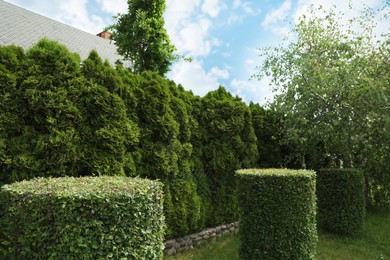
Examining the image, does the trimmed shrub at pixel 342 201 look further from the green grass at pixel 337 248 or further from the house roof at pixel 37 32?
the house roof at pixel 37 32

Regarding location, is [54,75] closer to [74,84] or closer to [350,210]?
[74,84]

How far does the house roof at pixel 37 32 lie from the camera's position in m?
13.1

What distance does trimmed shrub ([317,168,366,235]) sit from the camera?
7578 mm

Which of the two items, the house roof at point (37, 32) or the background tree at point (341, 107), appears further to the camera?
the house roof at point (37, 32)

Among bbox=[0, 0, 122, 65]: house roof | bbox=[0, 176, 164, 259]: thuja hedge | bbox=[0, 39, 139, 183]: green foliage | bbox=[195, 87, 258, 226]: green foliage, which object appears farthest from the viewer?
bbox=[0, 0, 122, 65]: house roof

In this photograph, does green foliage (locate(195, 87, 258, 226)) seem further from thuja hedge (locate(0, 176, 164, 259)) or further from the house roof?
the house roof

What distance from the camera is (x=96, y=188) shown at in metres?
2.99

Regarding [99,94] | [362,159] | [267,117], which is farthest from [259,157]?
[99,94]

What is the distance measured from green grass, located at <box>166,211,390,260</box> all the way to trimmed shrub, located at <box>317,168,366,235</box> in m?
0.26

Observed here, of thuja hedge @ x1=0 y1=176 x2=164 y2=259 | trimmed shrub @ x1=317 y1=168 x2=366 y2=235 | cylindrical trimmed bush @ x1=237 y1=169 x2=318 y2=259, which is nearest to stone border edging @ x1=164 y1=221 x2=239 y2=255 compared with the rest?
cylindrical trimmed bush @ x1=237 y1=169 x2=318 y2=259

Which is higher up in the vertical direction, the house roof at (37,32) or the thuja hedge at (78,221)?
the house roof at (37,32)

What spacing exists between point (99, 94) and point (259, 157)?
5.59 meters

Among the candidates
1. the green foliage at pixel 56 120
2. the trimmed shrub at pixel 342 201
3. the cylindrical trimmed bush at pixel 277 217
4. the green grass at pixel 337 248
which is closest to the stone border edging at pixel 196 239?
the green grass at pixel 337 248

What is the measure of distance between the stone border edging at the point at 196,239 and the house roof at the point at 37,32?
10.1 metres
